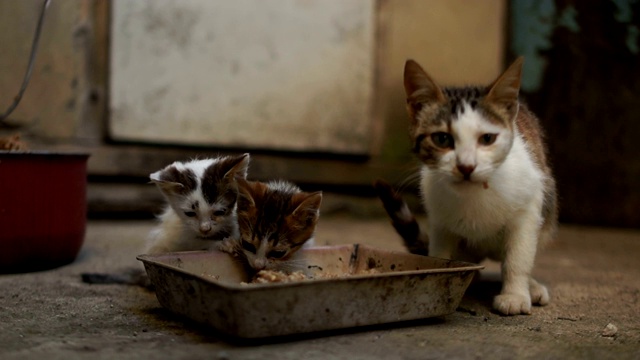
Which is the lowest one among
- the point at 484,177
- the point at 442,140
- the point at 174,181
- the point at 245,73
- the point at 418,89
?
the point at 174,181

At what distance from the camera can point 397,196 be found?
9.05 feet

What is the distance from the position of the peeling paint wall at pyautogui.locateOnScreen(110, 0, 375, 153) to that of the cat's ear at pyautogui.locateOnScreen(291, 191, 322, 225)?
2.84m

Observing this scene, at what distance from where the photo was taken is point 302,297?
1879 mm

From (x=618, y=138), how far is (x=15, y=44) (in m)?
4.91

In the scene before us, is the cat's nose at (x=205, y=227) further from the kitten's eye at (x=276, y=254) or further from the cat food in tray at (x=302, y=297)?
the kitten's eye at (x=276, y=254)

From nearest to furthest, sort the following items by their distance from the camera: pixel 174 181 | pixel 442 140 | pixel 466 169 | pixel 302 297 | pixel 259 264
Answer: pixel 302 297 < pixel 466 169 < pixel 442 140 < pixel 259 264 < pixel 174 181

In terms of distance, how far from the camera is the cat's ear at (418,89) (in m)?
2.35

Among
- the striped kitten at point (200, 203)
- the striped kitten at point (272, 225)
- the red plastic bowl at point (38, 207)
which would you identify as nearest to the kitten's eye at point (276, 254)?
the striped kitten at point (272, 225)

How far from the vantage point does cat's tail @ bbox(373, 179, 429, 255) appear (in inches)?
107

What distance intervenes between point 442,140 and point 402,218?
0.61 m

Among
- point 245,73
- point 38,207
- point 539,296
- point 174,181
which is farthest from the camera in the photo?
point 245,73

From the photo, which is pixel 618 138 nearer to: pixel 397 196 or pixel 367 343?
pixel 397 196

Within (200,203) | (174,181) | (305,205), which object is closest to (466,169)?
(305,205)

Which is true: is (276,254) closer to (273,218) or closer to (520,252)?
(273,218)
